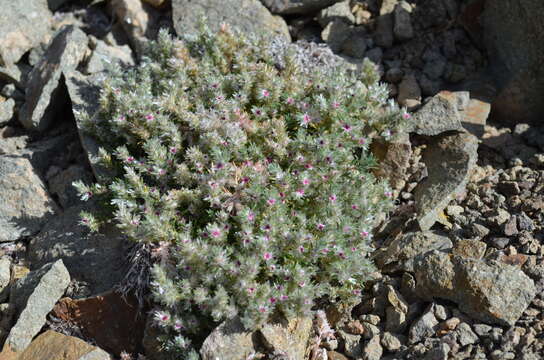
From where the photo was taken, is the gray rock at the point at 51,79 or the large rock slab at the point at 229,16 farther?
the large rock slab at the point at 229,16

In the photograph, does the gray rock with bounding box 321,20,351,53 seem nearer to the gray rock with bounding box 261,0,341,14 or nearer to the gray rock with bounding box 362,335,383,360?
the gray rock with bounding box 261,0,341,14

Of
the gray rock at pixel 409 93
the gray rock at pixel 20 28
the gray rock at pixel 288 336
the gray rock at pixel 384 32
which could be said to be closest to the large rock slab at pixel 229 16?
the gray rock at pixel 384 32

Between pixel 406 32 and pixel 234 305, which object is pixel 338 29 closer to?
pixel 406 32

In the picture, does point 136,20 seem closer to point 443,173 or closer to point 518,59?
point 443,173

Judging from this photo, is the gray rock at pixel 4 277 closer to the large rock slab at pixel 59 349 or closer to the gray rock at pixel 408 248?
the large rock slab at pixel 59 349

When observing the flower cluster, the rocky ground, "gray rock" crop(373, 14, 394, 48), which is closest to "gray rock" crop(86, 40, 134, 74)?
the rocky ground

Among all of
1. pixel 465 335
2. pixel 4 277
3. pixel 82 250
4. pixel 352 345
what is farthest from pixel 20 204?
pixel 465 335

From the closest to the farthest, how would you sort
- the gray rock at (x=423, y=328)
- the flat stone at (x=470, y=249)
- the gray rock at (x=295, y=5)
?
1. the gray rock at (x=423, y=328)
2. the flat stone at (x=470, y=249)
3. the gray rock at (x=295, y=5)
